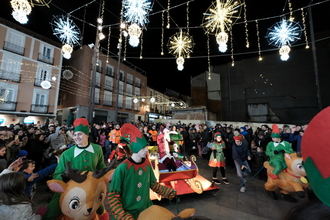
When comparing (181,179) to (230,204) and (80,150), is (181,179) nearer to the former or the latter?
(230,204)

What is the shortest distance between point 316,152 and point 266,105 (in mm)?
20415

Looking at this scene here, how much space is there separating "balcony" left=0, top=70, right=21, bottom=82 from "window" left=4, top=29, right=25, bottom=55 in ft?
8.42

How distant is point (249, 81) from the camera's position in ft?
63.7

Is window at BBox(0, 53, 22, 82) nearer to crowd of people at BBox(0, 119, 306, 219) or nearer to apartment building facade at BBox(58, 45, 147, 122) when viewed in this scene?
apartment building facade at BBox(58, 45, 147, 122)

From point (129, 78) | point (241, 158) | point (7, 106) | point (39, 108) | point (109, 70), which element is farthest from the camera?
point (129, 78)

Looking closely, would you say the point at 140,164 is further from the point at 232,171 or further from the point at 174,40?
the point at 174,40

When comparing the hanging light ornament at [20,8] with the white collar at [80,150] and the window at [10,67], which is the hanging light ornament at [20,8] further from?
the window at [10,67]

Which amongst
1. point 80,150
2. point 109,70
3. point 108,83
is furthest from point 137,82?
point 80,150

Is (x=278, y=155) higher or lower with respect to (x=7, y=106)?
lower

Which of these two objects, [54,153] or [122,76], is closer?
[54,153]

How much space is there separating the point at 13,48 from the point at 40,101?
6.46m

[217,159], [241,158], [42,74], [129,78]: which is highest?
[129,78]

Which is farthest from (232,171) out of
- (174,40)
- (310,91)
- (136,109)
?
(136,109)

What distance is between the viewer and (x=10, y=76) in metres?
17.3
